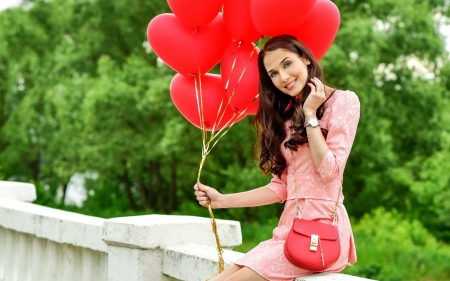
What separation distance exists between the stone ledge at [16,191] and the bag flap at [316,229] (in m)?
2.81

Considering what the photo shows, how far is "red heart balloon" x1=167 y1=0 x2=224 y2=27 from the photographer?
8.03 ft

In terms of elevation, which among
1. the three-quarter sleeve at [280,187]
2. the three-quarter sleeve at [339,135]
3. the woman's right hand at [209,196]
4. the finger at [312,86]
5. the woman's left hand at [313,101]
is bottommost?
the woman's right hand at [209,196]

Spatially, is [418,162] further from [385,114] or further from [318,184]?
[318,184]

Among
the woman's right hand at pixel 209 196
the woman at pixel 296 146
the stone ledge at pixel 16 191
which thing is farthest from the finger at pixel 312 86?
the stone ledge at pixel 16 191

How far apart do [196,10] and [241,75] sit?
1.04 ft

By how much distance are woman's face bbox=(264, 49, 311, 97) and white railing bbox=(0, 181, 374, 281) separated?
660 millimetres

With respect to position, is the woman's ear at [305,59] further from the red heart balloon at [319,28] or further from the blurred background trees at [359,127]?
the blurred background trees at [359,127]

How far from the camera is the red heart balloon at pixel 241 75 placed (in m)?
2.42

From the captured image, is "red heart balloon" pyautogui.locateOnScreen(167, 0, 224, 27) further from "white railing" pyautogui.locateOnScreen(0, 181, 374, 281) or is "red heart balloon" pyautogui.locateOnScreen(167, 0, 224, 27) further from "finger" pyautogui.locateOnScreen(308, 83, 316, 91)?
"white railing" pyautogui.locateOnScreen(0, 181, 374, 281)

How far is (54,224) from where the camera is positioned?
131 inches

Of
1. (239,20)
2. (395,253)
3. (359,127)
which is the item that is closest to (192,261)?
(239,20)

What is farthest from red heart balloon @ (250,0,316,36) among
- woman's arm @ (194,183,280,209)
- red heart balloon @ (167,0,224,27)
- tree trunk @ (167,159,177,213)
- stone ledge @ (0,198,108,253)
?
tree trunk @ (167,159,177,213)

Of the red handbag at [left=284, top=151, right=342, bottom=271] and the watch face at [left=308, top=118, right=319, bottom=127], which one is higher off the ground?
the watch face at [left=308, top=118, right=319, bottom=127]

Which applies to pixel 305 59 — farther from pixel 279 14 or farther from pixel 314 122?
pixel 314 122
